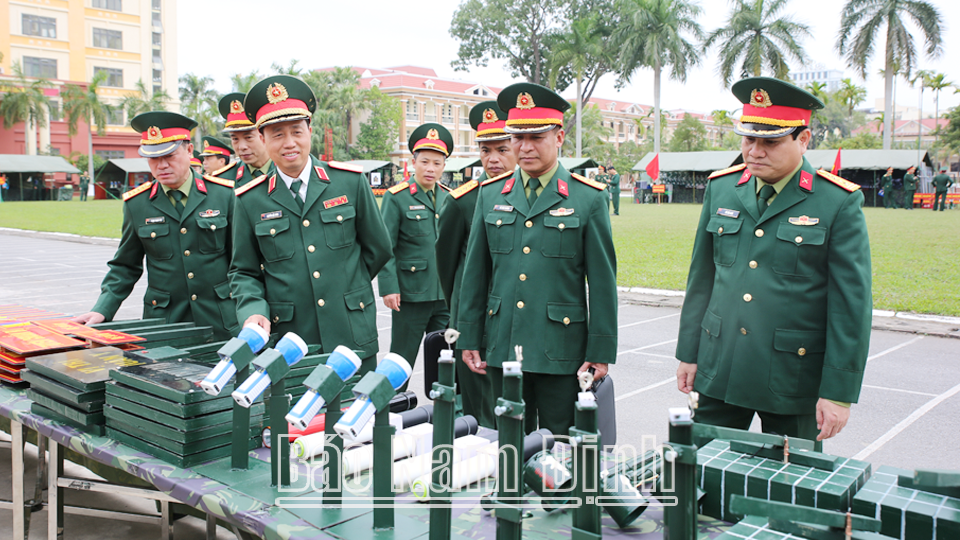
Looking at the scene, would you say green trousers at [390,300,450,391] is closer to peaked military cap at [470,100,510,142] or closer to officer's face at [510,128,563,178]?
peaked military cap at [470,100,510,142]

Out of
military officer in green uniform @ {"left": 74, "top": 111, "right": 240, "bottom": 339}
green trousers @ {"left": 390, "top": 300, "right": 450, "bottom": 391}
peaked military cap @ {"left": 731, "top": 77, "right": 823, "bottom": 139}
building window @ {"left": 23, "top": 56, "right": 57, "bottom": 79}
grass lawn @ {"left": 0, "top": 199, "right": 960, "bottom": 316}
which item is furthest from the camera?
building window @ {"left": 23, "top": 56, "right": 57, "bottom": 79}

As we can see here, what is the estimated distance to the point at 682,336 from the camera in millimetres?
3207

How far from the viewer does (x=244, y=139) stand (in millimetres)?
5648

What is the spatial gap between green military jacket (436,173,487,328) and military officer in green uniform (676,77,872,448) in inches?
69.7

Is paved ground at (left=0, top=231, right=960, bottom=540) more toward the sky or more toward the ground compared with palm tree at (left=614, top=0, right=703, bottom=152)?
more toward the ground

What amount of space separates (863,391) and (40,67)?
6656 centimetres

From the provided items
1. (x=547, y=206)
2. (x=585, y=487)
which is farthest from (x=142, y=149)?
(x=585, y=487)

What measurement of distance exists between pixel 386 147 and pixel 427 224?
6589 cm

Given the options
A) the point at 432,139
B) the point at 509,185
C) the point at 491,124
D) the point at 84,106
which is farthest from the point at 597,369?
the point at 84,106

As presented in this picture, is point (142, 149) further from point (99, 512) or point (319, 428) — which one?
point (319, 428)

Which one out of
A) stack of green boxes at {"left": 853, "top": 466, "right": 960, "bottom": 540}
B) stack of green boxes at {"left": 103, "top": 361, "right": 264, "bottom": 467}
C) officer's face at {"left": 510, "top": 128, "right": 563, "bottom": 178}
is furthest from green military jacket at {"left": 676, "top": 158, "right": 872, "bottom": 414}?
stack of green boxes at {"left": 103, "top": 361, "right": 264, "bottom": 467}

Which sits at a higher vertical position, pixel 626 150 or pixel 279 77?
pixel 626 150

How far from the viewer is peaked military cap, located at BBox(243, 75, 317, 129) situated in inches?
132

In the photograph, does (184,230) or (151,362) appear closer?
(151,362)
